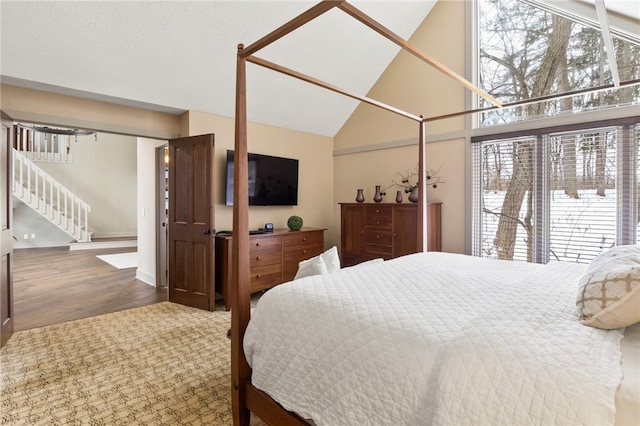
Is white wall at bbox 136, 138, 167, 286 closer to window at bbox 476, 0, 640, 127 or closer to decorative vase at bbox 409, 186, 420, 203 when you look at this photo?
decorative vase at bbox 409, 186, 420, 203

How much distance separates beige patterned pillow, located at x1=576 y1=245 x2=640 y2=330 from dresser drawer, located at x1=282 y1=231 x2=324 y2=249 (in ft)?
11.4

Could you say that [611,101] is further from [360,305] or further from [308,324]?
[308,324]

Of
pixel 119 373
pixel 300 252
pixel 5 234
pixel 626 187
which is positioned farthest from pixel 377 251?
pixel 5 234

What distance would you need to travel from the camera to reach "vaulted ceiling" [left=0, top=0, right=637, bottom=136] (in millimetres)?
2793

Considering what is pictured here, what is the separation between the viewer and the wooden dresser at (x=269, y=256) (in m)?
3.88

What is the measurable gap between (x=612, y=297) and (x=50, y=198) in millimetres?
10166

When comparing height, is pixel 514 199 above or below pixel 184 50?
below

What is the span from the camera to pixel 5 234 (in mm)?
2846

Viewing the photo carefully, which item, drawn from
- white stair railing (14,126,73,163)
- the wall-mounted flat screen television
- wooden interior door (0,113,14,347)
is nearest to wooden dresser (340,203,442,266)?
the wall-mounted flat screen television

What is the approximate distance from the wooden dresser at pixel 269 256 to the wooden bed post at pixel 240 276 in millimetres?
2088

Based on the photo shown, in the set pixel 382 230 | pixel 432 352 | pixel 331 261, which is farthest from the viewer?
pixel 382 230

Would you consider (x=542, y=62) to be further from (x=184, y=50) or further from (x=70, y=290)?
(x=70, y=290)

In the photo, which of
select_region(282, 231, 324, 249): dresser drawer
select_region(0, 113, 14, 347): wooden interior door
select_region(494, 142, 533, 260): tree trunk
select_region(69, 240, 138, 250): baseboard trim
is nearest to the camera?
select_region(0, 113, 14, 347): wooden interior door

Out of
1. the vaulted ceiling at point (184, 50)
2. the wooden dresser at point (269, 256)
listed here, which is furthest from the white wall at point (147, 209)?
the wooden dresser at point (269, 256)
